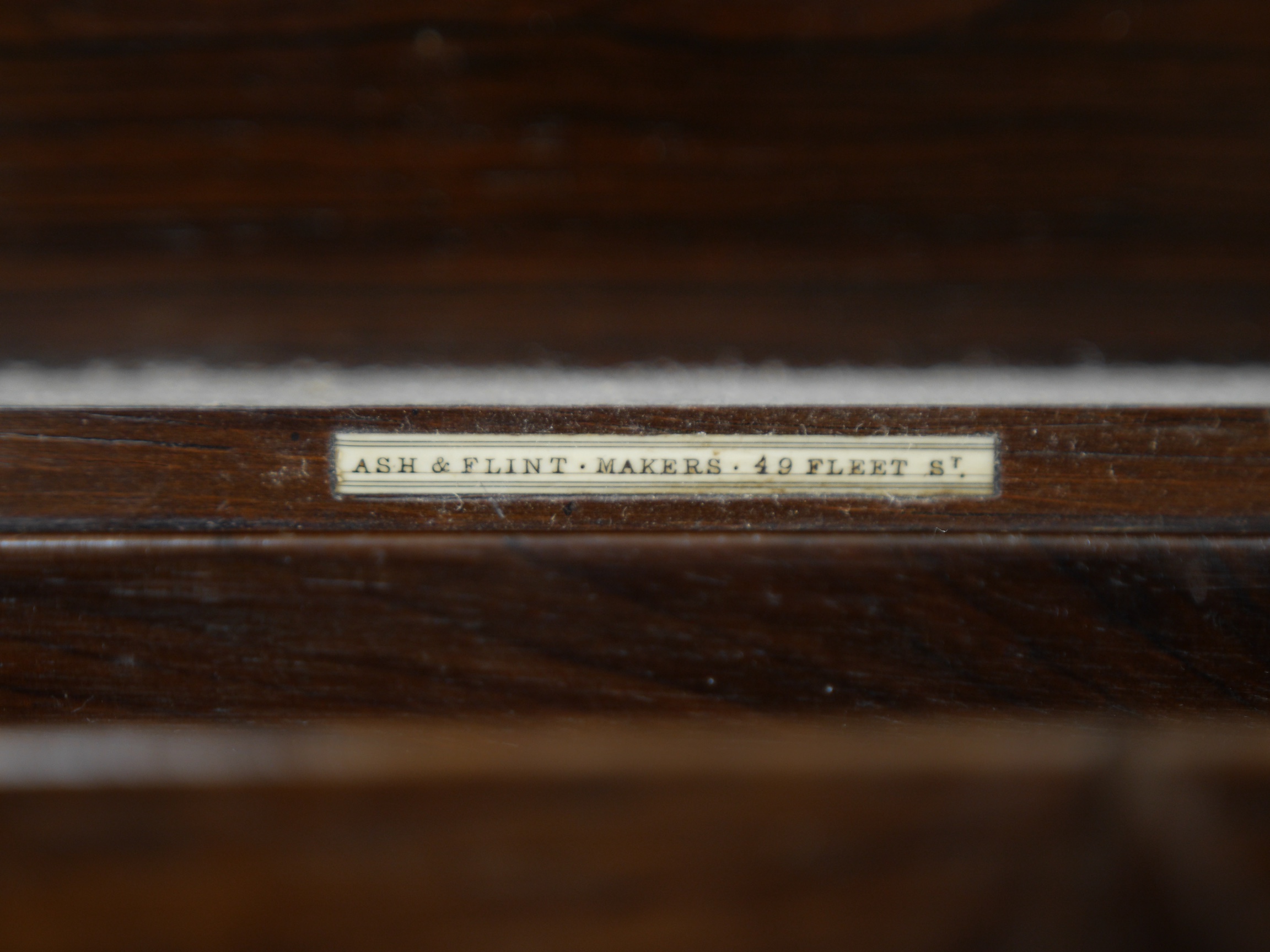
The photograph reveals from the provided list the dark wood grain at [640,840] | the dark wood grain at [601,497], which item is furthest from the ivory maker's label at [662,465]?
the dark wood grain at [640,840]

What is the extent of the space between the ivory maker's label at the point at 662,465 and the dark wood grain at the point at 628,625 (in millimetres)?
27

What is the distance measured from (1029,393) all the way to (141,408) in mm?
460

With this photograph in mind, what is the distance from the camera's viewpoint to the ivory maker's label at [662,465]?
44 centimetres

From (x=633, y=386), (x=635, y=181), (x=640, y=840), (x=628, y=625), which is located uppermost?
(x=635, y=181)

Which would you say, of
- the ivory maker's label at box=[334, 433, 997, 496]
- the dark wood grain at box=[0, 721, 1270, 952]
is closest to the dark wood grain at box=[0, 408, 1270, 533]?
the ivory maker's label at box=[334, 433, 997, 496]

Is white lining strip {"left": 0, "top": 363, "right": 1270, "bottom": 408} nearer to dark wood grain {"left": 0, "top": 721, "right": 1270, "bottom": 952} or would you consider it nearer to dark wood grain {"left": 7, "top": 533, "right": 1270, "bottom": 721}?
dark wood grain {"left": 7, "top": 533, "right": 1270, "bottom": 721}

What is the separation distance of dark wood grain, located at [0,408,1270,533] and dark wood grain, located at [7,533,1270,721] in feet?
0.04

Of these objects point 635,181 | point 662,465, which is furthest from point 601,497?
point 635,181

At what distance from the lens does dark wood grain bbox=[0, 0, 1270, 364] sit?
0.45 m

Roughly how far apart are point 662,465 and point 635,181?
6.1 inches

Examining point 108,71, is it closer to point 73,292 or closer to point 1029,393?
point 73,292

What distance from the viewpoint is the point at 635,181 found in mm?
460

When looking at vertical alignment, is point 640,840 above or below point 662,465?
below

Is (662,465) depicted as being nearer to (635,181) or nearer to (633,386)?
(633,386)
